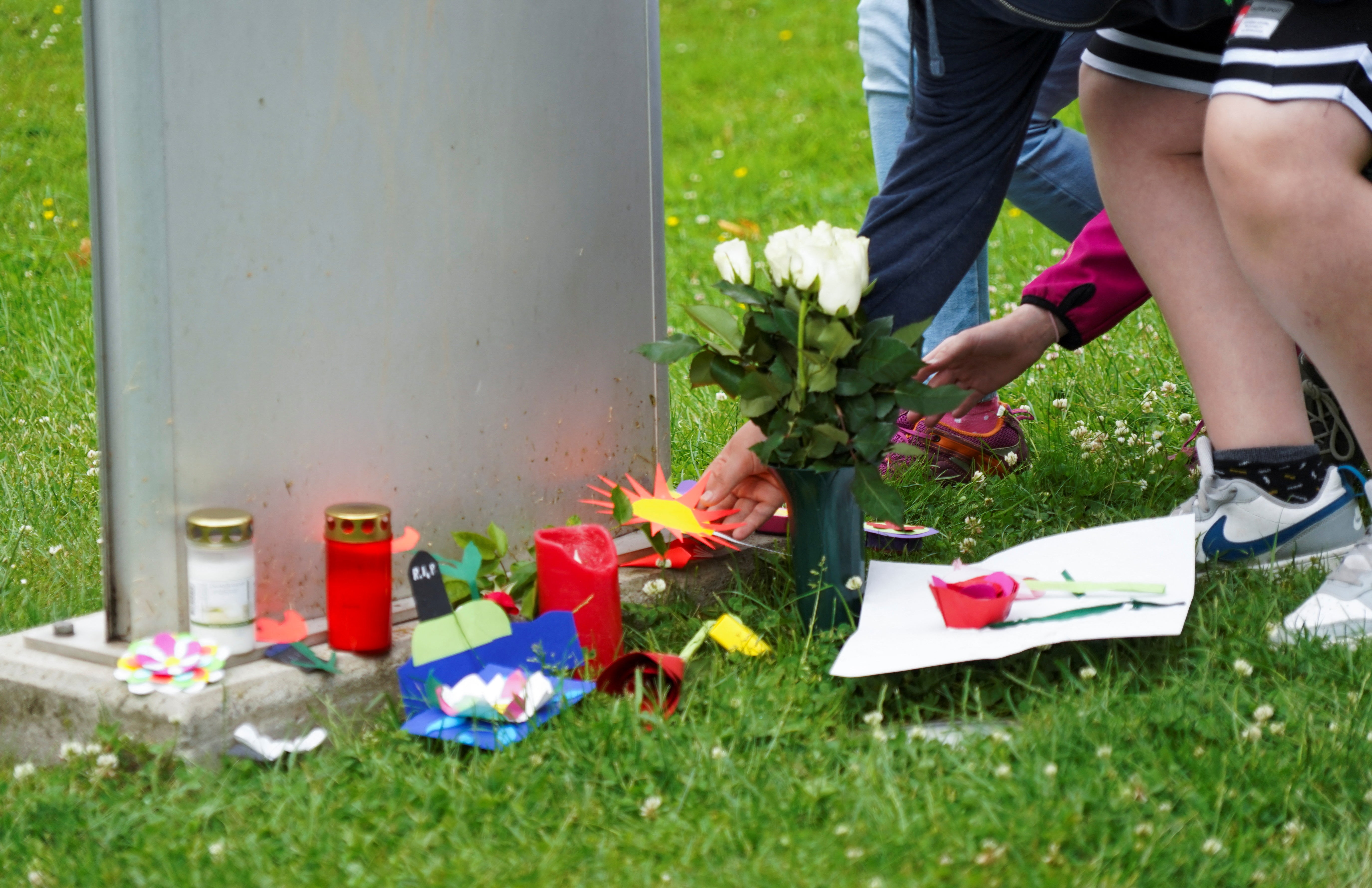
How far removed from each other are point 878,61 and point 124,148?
155cm

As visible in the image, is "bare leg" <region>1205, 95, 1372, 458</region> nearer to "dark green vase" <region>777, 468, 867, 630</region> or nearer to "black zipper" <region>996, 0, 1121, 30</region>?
"black zipper" <region>996, 0, 1121, 30</region>

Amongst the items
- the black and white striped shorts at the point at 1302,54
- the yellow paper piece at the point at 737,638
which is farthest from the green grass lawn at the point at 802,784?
the black and white striped shorts at the point at 1302,54

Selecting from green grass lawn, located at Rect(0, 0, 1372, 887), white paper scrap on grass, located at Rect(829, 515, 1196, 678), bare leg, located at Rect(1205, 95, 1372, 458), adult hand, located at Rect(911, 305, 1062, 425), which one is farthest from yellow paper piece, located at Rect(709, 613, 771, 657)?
bare leg, located at Rect(1205, 95, 1372, 458)

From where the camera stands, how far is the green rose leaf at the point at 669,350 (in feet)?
5.68

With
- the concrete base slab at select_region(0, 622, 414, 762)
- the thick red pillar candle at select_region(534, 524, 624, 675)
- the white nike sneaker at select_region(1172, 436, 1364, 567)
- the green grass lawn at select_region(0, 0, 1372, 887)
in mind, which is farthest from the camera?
the white nike sneaker at select_region(1172, 436, 1364, 567)

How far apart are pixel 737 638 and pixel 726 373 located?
0.34 meters

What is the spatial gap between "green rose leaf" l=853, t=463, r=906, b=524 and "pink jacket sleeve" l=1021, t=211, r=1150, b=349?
2.41 ft

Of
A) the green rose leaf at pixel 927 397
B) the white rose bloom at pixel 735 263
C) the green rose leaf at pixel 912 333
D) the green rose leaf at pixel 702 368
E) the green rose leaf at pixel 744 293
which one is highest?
the white rose bloom at pixel 735 263

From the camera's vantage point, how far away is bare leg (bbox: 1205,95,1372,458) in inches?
63.1

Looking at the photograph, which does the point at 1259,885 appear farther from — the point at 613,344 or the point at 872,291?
the point at 613,344

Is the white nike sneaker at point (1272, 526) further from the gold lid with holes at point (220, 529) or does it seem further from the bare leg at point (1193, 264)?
the gold lid with holes at point (220, 529)

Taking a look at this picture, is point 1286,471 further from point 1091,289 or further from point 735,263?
point 735,263

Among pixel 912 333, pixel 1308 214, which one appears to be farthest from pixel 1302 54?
pixel 912 333

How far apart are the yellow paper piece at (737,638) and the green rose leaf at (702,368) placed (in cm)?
31
